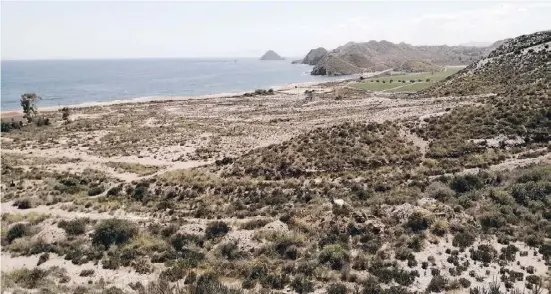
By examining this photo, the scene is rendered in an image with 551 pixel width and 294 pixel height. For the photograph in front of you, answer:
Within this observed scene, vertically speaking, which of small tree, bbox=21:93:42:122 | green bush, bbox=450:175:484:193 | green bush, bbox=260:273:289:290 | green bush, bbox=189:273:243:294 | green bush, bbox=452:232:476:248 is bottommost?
Result: green bush, bbox=260:273:289:290

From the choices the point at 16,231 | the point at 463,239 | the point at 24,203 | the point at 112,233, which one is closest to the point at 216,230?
the point at 112,233

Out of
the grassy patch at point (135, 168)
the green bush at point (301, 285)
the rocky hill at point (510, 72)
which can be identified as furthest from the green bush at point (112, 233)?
the rocky hill at point (510, 72)

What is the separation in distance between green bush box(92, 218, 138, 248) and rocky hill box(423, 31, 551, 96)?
42342 millimetres

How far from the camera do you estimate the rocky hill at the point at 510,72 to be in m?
54.3

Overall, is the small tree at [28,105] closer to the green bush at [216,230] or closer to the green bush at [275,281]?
the green bush at [216,230]

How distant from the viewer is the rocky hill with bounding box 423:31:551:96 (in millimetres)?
54291

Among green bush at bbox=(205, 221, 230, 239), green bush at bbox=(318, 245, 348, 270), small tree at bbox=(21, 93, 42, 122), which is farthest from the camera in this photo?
small tree at bbox=(21, 93, 42, 122)

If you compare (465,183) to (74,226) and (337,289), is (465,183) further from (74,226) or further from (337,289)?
(74,226)

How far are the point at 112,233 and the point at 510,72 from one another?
200ft

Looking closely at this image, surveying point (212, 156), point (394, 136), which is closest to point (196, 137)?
point (212, 156)

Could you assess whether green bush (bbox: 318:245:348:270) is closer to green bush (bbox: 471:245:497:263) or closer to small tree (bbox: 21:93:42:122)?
green bush (bbox: 471:245:497:263)

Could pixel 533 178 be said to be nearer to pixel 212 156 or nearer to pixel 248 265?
pixel 248 265

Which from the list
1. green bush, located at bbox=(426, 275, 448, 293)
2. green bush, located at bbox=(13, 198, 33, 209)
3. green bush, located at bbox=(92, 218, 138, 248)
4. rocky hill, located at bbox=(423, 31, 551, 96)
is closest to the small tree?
green bush, located at bbox=(13, 198, 33, 209)

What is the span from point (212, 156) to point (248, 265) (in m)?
28.2
